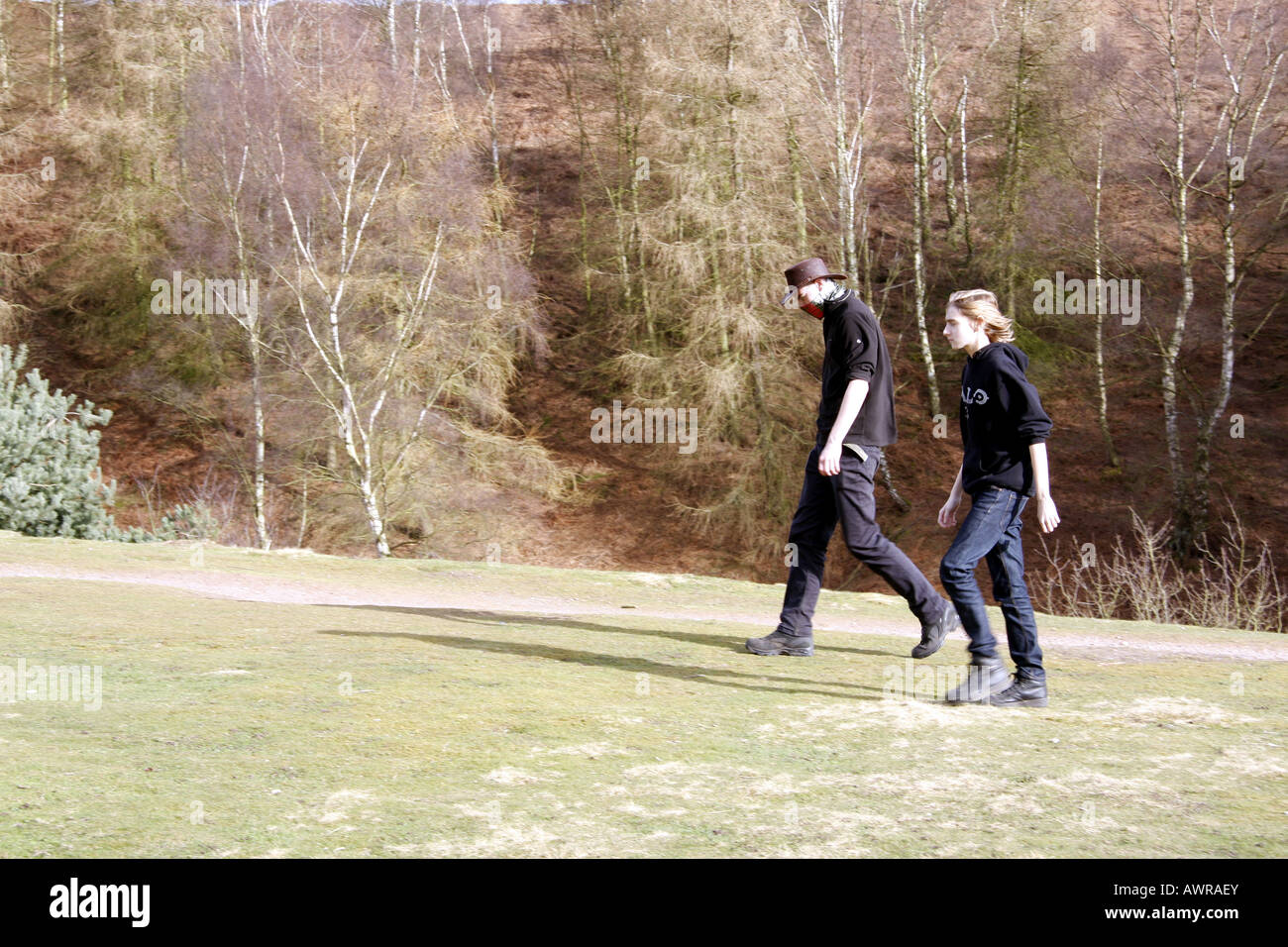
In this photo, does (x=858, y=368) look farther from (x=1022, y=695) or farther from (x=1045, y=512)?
(x=1022, y=695)

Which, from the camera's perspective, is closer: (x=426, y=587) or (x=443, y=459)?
(x=426, y=587)

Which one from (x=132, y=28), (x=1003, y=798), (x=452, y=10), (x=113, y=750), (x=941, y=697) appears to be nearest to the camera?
(x=1003, y=798)

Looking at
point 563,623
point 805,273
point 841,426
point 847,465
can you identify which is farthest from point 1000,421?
point 563,623

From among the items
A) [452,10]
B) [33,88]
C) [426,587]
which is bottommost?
[426,587]

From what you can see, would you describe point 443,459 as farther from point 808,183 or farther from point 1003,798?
point 1003,798

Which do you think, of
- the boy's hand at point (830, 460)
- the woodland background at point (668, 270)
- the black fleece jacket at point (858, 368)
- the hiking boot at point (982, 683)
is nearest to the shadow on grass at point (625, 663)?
the hiking boot at point (982, 683)

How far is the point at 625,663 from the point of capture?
7.61 metres

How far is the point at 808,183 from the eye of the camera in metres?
34.0

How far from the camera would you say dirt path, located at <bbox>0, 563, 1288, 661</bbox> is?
9180mm

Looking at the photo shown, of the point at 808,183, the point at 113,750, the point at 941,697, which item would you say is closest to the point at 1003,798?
the point at 941,697

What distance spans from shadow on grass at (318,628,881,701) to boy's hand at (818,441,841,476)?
1241 millimetres

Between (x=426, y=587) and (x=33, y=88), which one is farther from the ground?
(x=33, y=88)

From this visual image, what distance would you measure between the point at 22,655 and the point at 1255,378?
1443 inches

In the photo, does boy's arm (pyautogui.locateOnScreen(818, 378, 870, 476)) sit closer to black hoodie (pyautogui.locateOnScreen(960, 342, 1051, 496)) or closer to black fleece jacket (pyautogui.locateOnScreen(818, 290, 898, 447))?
black fleece jacket (pyautogui.locateOnScreen(818, 290, 898, 447))
